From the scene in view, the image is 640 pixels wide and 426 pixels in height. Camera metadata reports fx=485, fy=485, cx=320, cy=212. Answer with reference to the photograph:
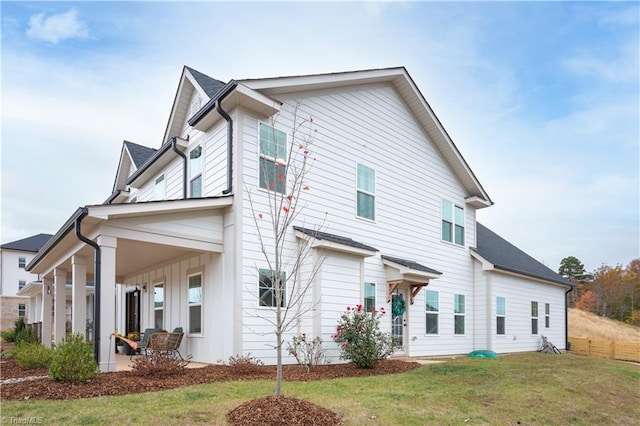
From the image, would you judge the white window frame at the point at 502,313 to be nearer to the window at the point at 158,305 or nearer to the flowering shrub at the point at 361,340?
the flowering shrub at the point at 361,340

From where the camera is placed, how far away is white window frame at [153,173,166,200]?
14835 millimetres

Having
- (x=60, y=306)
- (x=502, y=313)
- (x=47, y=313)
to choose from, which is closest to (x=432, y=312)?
(x=502, y=313)

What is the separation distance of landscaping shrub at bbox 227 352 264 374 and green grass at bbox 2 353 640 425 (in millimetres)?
1030

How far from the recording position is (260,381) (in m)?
8.13

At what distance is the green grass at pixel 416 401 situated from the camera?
5715mm

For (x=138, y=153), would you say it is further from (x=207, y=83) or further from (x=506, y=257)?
(x=506, y=257)

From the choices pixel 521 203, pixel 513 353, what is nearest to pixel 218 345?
pixel 513 353

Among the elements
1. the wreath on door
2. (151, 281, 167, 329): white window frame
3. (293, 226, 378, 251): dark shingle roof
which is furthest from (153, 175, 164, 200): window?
the wreath on door

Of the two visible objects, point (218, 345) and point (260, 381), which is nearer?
point (260, 381)

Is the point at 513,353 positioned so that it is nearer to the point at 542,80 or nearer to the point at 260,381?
the point at 542,80

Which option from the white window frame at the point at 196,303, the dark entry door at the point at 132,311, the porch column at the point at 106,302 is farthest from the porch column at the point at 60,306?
the porch column at the point at 106,302

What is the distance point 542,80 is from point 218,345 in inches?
549

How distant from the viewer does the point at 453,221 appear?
684 inches

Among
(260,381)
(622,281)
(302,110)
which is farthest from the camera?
(622,281)
